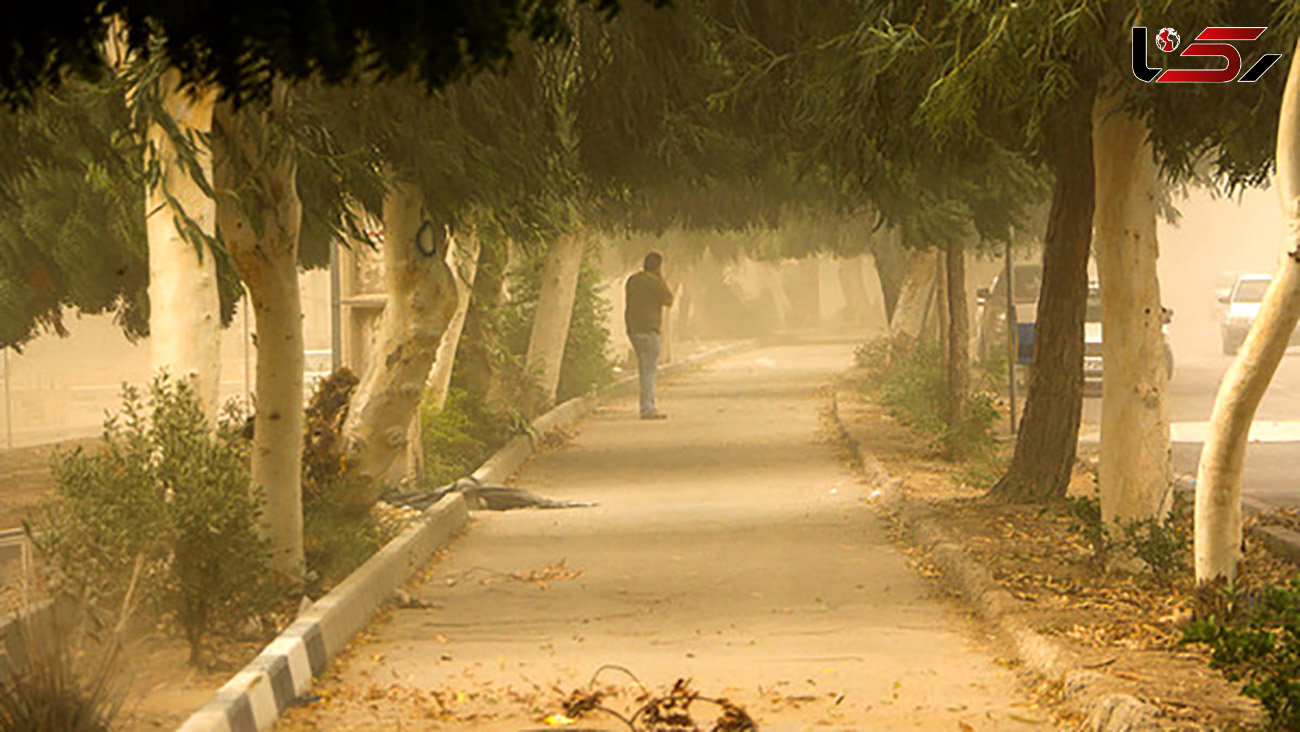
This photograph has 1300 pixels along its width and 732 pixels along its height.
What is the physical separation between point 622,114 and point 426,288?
9.25ft

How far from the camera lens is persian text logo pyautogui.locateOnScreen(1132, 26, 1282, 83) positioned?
10266 millimetres

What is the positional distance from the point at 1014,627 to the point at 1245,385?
5.75 feet

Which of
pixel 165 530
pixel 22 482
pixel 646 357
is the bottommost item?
pixel 22 482

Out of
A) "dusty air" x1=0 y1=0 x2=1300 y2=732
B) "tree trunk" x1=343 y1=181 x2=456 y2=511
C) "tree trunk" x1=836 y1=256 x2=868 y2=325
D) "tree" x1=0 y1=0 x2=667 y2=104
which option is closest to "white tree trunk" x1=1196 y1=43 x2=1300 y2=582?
"dusty air" x1=0 y1=0 x2=1300 y2=732

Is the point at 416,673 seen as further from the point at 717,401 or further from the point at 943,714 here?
the point at 717,401

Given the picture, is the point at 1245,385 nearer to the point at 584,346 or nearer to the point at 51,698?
the point at 51,698

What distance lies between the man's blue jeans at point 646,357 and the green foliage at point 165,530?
1580cm

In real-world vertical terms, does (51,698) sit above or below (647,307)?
below

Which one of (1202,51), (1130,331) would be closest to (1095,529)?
(1130,331)

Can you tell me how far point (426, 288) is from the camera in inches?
525

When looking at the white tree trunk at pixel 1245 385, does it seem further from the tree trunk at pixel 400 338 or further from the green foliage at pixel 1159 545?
the tree trunk at pixel 400 338

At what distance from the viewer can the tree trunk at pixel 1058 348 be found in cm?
1389

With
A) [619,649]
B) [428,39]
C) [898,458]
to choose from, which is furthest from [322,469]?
[428,39]

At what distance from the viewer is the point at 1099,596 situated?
1005 cm
